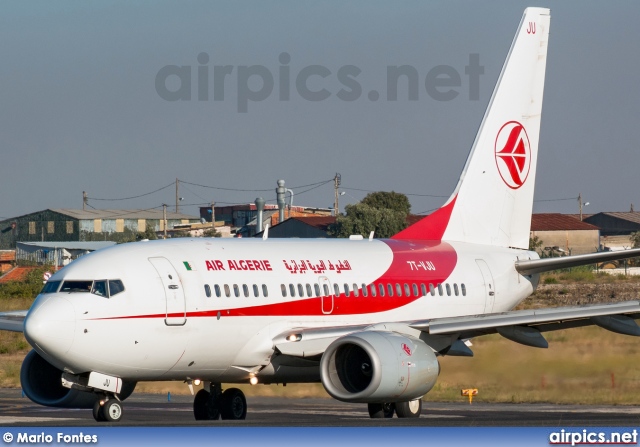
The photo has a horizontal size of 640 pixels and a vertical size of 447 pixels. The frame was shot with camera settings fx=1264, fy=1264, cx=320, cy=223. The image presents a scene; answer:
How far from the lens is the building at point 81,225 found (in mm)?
137500

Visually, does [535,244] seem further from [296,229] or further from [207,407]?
[207,407]

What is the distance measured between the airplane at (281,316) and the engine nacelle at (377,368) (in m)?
0.03

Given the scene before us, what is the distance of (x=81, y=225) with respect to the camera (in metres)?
138

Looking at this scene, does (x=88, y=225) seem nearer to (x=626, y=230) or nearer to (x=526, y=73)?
(x=626, y=230)

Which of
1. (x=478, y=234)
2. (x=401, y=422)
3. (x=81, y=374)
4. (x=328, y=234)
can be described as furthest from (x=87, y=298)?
(x=328, y=234)

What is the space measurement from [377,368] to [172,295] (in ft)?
13.9

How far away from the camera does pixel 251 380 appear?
1045 inches

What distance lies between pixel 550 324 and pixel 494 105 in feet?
26.8

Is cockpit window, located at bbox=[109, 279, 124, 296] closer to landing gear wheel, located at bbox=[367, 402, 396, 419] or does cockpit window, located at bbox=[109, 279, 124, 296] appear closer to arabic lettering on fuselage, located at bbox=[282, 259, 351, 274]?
arabic lettering on fuselage, located at bbox=[282, 259, 351, 274]

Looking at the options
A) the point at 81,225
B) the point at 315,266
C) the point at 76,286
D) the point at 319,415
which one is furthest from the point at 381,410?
the point at 81,225

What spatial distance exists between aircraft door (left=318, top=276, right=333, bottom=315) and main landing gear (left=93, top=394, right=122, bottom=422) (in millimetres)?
5301

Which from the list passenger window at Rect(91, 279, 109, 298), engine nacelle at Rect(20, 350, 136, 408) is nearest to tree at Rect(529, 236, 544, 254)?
engine nacelle at Rect(20, 350, 136, 408)

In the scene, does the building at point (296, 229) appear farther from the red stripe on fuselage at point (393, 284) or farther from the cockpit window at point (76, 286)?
the cockpit window at point (76, 286)

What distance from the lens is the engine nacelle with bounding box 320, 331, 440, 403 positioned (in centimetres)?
2448
